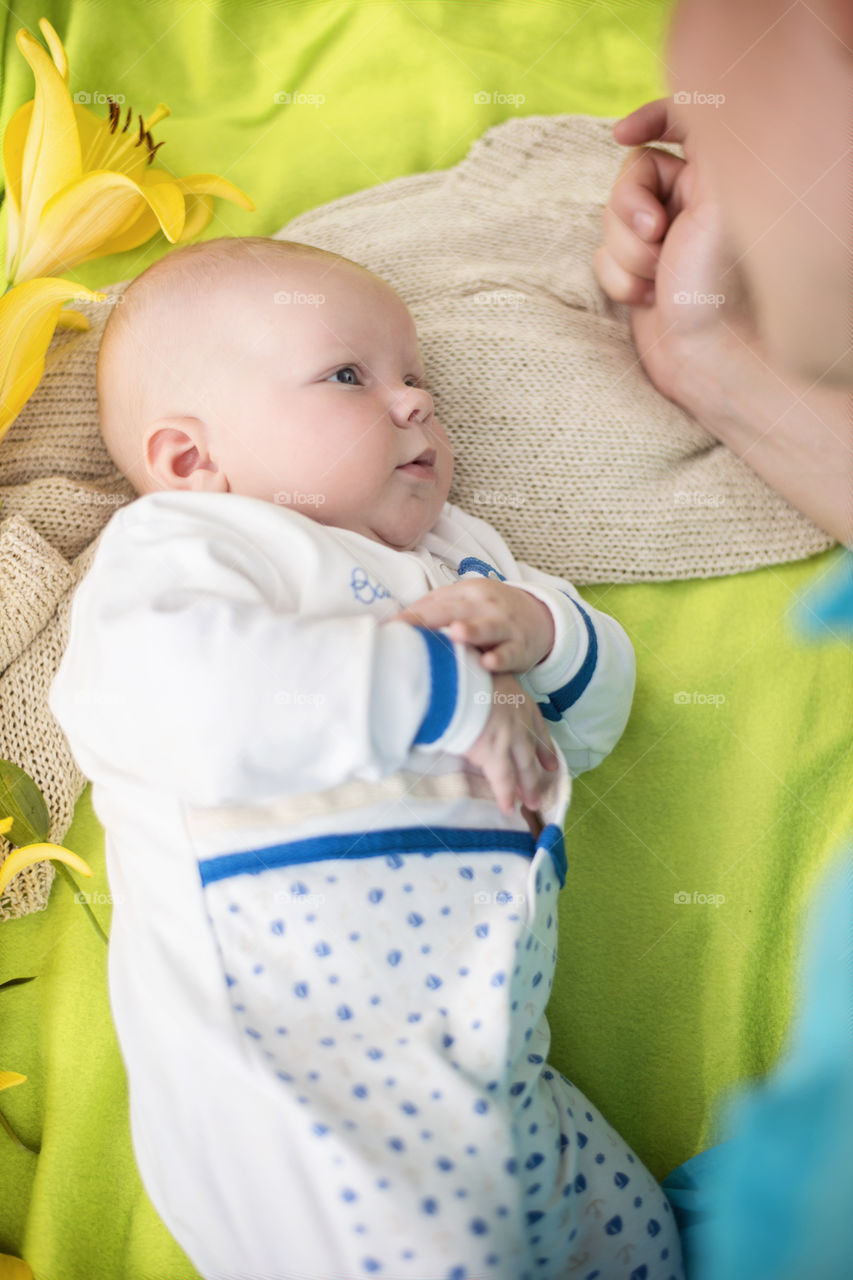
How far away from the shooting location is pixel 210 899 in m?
0.74

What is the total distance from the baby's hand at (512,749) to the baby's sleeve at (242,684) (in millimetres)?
28

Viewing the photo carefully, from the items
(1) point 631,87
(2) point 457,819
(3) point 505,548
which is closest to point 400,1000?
(2) point 457,819

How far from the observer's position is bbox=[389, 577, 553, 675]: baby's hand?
788mm

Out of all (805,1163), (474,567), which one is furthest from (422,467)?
(805,1163)

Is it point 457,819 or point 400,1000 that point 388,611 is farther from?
point 400,1000

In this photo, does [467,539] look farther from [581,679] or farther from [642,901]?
[642,901]

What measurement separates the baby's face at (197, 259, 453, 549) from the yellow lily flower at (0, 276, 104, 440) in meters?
0.14

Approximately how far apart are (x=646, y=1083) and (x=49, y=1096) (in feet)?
1.74
